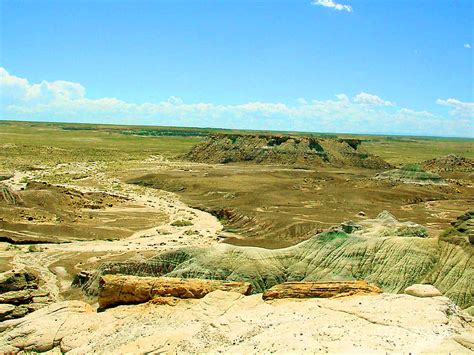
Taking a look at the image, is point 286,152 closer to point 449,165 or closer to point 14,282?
point 449,165

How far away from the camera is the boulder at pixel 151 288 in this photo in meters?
20.2

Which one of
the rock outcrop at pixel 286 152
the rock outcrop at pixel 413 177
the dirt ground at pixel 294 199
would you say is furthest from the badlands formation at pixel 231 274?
the rock outcrop at pixel 286 152

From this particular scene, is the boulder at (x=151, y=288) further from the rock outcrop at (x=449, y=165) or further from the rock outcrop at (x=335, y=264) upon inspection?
the rock outcrop at (x=449, y=165)

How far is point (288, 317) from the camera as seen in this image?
16578 mm

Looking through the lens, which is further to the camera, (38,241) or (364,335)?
(38,241)

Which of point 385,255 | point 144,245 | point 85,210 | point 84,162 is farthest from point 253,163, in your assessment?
point 385,255

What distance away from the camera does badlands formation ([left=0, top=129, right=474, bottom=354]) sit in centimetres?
1527

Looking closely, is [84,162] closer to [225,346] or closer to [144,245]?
[144,245]

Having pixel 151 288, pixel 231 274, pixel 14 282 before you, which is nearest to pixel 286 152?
pixel 231 274

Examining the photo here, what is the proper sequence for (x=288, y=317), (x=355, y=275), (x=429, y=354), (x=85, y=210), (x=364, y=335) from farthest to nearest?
(x=85, y=210)
(x=355, y=275)
(x=288, y=317)
(x=364, y=335)
(x=429, y=354)

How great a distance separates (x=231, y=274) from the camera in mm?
27891

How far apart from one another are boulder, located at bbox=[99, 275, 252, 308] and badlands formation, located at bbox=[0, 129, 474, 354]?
0.06 metres

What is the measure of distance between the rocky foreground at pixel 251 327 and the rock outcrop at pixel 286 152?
92.3 m

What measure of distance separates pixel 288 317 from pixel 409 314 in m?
3.89
